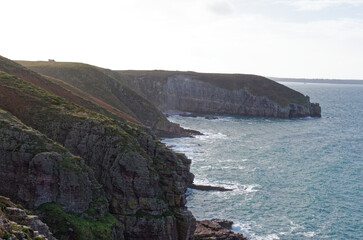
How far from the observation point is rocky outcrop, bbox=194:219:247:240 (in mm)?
40219

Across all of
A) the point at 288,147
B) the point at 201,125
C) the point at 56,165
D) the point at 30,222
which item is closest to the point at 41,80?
the point at 56,165

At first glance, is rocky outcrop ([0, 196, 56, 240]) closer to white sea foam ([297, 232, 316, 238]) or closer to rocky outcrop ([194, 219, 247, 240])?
rocky outcrop ([194, 219, 247, 240])

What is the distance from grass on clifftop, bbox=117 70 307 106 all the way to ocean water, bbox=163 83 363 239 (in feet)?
149

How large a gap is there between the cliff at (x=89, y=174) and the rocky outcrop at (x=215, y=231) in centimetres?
522

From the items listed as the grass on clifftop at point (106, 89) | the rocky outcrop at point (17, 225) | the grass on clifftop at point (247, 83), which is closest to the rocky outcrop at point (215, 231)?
the rocky outcrop at point (17, 225)

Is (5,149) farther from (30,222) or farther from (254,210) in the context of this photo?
(254,210)

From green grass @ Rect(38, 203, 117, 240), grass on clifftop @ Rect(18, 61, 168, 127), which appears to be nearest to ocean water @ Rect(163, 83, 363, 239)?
grass on clifftop @ Rect(18, 61, 168, 127)

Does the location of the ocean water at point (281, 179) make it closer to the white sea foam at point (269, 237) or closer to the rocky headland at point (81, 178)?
the white sea foam at point (269, 237)

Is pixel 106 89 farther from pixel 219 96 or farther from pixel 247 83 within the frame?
pixel 247 83

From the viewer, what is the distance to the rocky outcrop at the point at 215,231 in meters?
40.2

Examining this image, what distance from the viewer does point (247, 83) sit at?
6639 inches

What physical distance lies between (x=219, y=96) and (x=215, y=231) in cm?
12393

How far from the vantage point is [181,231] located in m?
35.0

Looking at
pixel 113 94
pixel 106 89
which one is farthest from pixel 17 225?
pixel 113 94
